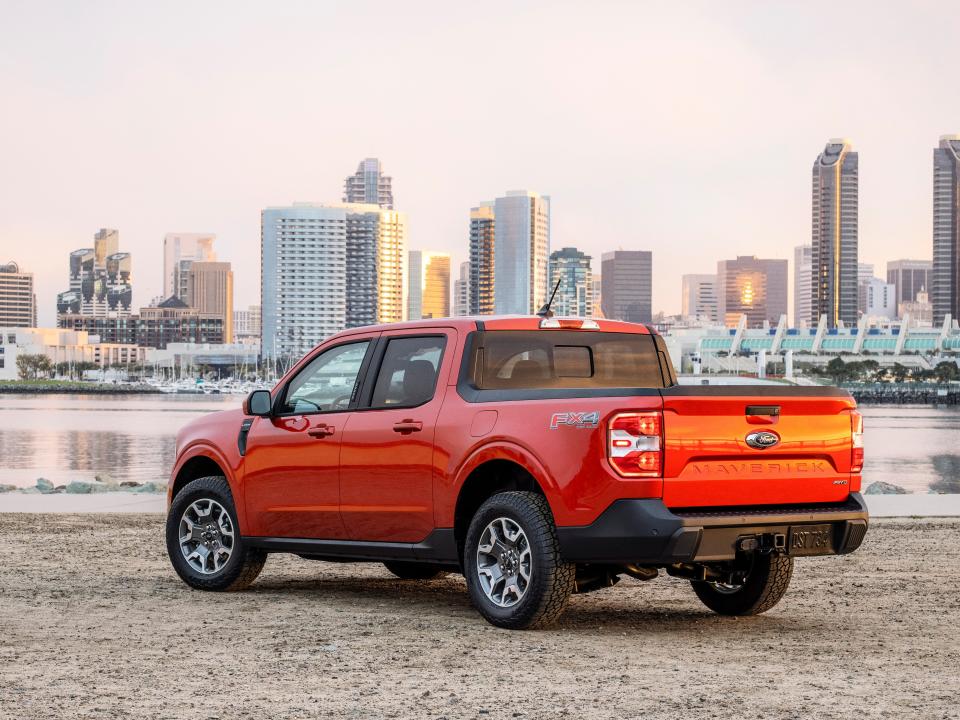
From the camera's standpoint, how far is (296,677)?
7.16m

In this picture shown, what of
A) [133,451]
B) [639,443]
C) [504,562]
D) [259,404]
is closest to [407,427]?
[504,562]

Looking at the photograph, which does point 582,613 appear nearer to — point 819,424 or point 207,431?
point 819,424

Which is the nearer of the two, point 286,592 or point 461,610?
point 461,610

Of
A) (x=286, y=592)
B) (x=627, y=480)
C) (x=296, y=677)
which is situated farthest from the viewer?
(x=286, y=592)

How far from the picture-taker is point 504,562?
27.7 feet

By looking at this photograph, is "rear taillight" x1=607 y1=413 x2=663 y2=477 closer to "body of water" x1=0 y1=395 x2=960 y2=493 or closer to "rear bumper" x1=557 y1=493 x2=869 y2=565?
"rear bumper" x1=557 y1=493 x2=869 y2=565

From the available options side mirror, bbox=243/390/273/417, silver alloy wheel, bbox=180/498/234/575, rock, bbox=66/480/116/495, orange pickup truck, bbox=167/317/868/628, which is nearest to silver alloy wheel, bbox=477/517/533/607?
orange pickup truck, bbox=167/317/868/628

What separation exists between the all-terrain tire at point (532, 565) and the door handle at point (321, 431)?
5.00ft

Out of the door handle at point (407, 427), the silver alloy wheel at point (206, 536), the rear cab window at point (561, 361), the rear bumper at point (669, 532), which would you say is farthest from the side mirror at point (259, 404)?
the rear bumper at point (669, 532)


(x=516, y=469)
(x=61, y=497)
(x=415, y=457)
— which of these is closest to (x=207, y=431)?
(x=415, y=457)

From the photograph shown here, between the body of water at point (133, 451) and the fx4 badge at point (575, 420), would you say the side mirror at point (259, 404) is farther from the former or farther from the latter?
the body of water at point (133, 451)

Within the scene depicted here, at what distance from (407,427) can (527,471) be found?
39.9 inches

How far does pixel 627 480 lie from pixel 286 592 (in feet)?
11.9

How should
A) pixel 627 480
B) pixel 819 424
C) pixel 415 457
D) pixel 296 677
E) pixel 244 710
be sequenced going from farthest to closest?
pixel 415 457, pixel 819 424, pixel 627 480, pixel 296 677, pixel 244 710
